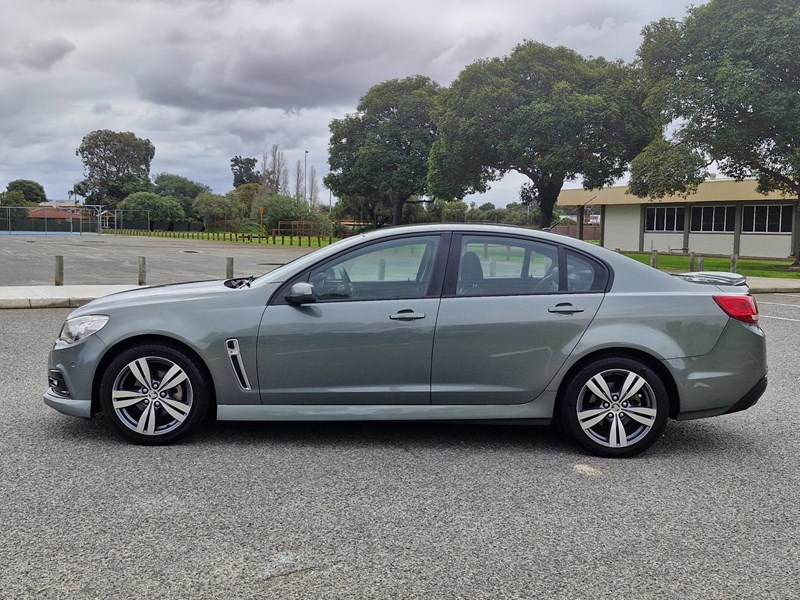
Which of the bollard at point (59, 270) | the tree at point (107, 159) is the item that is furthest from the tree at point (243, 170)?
the bollard at point (59, 270)

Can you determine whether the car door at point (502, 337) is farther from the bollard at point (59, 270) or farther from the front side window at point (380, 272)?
the bollard at point (59, 270)

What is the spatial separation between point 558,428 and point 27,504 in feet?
12.0

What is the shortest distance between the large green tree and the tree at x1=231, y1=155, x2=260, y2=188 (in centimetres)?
13556

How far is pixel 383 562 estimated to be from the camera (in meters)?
3.35

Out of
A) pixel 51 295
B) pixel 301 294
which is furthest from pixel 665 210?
pixel 301 294

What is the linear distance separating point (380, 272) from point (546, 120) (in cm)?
3348

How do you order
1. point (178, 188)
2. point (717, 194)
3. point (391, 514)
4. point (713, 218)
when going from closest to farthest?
point (391, 514)
point (717, 194)
point (713, 218)
point (178, 188)

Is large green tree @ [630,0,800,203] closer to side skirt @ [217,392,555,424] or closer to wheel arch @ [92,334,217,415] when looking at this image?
side skirt @ [217,392,555,424]

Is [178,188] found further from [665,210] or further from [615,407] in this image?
[615,407]

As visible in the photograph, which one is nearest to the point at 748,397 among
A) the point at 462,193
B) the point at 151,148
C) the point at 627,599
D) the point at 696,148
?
the point at 627,599

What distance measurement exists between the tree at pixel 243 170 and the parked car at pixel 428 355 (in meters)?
158

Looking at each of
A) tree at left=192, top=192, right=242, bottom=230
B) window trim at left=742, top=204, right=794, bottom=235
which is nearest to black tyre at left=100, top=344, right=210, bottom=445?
window trim at left=742, top=204, right=794, bottom=235

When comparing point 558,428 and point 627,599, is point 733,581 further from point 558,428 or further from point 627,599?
point 558,428

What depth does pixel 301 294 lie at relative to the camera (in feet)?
Answer: 16.0
